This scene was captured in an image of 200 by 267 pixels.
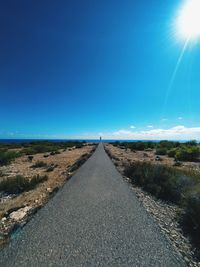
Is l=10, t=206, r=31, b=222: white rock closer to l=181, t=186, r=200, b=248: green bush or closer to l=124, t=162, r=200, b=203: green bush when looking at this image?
l=181, t=186, r=200, b=248: green bush

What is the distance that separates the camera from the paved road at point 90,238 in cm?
339

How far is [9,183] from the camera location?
904 cm

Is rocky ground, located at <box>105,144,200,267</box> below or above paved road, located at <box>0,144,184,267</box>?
below

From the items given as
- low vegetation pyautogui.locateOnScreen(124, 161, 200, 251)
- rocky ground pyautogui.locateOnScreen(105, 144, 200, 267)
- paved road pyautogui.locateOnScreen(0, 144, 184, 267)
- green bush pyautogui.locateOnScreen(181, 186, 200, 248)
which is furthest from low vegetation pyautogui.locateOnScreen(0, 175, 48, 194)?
green bush pyautogui.locateOnScreen(181, 186, 200, 248)

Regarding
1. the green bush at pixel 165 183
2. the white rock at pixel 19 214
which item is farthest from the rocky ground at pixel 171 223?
the white rock at pixel 19 214

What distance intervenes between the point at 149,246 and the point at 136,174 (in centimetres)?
707

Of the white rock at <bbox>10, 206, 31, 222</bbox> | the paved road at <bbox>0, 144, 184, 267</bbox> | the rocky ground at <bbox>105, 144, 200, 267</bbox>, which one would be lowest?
the rocky ground at <bbox>105, 144, 200, 267</bbox>

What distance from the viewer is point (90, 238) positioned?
411 centimetres

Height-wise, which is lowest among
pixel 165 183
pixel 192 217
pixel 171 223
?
pixel 171 223

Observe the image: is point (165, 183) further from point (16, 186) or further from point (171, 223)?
point (16, 186)

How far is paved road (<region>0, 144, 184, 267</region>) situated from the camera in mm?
3391

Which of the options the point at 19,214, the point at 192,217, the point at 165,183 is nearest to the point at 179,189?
the point at 165,183

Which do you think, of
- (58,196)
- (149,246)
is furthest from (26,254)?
(58,196)

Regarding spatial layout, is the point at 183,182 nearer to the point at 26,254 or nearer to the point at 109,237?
the point at 109,237
